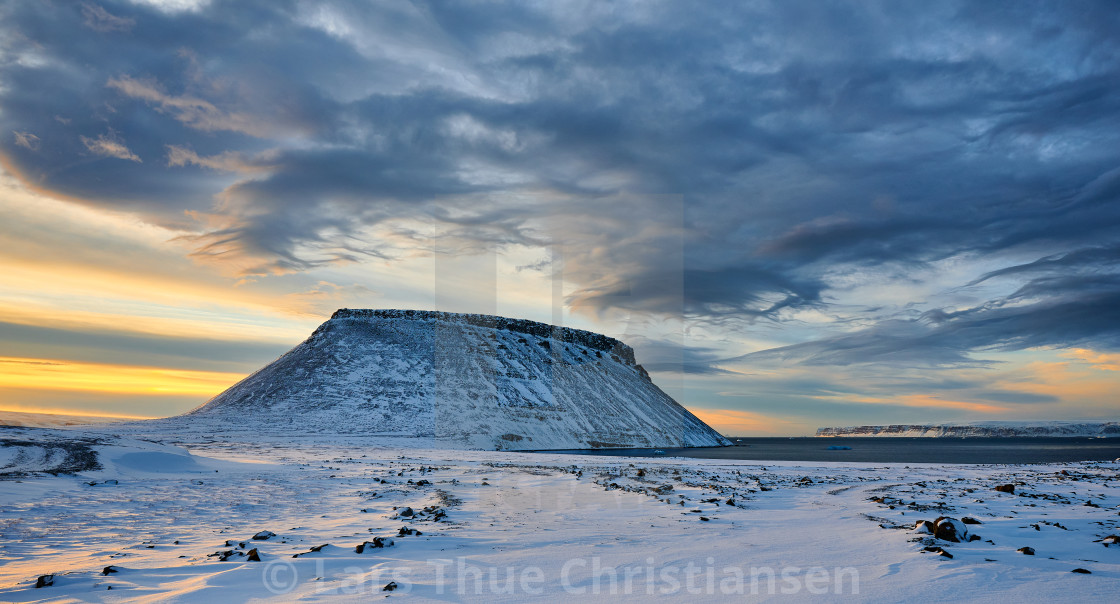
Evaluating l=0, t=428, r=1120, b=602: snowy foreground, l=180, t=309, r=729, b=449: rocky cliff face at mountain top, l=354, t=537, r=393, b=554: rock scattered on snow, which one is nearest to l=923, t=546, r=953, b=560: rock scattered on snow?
l=0, t=428, r=1120, b=602: snowy foreground

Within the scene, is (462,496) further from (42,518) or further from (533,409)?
(533,409)

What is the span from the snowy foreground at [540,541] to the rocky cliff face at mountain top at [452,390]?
53.1 metres

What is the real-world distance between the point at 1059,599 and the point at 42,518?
59.4 ft

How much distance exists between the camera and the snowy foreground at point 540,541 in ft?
24.4

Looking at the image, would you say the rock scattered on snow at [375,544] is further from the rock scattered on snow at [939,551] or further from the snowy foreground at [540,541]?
the rock scattered on snow at [939,551]

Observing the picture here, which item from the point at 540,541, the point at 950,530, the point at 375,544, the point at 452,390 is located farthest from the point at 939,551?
the point at 452,390

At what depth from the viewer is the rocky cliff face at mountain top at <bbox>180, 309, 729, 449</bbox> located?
7475cm

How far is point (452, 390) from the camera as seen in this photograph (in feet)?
279

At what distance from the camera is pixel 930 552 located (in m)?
8.91

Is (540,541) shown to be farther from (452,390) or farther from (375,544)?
(452,390)

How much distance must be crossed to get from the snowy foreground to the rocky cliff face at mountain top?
53.1 meters

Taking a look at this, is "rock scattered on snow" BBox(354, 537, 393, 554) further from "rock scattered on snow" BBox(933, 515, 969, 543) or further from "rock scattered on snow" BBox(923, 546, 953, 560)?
"rock scattered on snow" BBox(933, 515, 969, 543)

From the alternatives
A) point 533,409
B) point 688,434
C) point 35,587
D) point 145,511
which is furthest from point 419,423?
point 35,587

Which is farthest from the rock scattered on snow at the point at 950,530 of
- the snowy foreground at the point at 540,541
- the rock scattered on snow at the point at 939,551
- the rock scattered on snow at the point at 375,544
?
the rock scattered on snow at the point at 375,544
